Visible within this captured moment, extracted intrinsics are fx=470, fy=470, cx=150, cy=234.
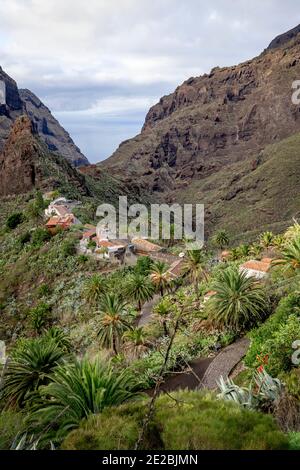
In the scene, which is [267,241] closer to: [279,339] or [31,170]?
[279,339]

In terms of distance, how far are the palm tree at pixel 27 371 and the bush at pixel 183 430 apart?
4.88 m

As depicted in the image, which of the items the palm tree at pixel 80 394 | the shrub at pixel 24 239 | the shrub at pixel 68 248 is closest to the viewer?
the palm tree at pixel 80 394

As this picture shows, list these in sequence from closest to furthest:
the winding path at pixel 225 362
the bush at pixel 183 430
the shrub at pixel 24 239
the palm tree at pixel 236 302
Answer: the bush at pixel 183 430 < the winding path at pixel 225 362 < the palm tree at pixel 236 302 < the shrub at pixel 24 239

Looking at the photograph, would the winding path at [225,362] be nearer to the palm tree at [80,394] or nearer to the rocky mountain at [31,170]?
the palm tree at [80,394]

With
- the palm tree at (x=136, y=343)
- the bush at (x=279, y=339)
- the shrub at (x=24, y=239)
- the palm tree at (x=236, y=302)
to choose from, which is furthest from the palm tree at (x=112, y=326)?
the shrub at (x=24, y=239)

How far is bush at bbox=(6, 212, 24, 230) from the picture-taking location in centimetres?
7566

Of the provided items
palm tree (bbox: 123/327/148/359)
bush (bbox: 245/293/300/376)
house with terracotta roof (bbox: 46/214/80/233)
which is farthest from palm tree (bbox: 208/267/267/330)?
house with terracotta roof (bbox: 46/214/80/233)

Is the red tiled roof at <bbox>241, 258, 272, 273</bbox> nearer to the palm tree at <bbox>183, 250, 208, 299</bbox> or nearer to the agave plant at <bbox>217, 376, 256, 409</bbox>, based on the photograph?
the palm tree at <bbox>183, 250, 208, 299</bbox>

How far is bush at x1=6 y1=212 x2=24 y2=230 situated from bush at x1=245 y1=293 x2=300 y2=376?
201ft

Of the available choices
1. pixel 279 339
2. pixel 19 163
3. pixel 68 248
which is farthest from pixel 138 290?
pixel 19 163

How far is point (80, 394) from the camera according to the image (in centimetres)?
1123

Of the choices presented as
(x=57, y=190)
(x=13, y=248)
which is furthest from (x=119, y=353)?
(x=57, y=190)

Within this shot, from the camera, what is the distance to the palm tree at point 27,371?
14.6 metres

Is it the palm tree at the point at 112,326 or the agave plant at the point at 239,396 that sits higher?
the agave plant at the point at 239,396
